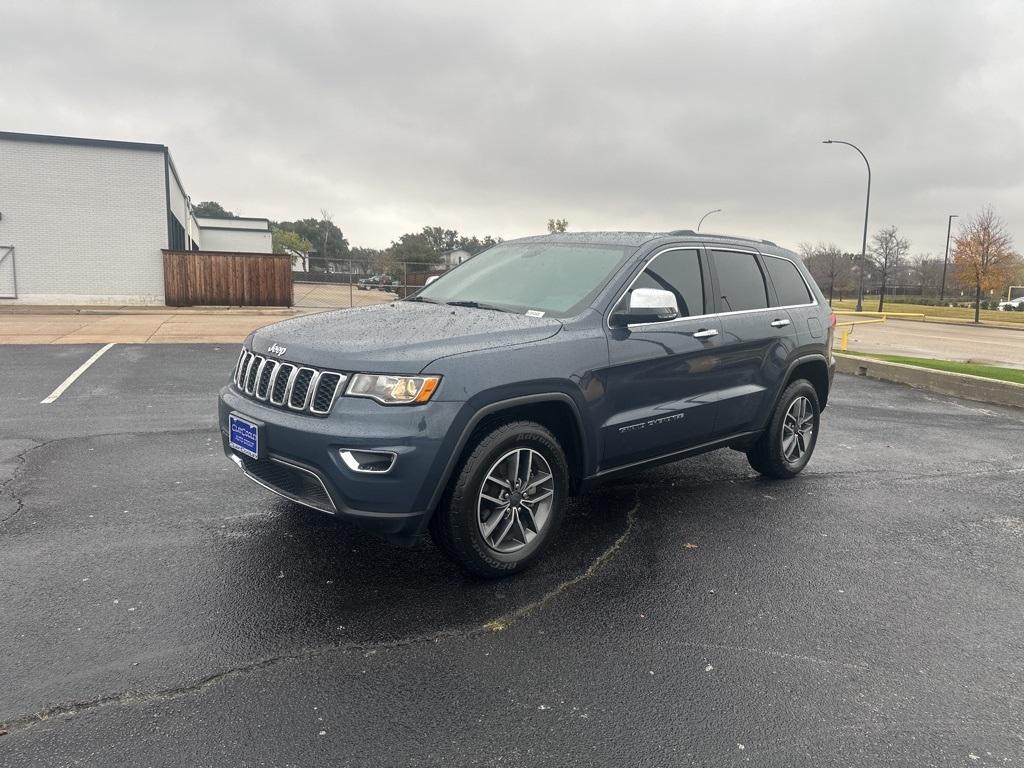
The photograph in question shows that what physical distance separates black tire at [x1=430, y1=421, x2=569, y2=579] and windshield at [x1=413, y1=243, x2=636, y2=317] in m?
0.79

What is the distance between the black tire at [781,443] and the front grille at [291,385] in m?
3.47

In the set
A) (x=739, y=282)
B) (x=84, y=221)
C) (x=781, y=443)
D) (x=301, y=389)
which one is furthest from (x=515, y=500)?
(x=84, y=221)

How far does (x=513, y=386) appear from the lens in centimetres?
362

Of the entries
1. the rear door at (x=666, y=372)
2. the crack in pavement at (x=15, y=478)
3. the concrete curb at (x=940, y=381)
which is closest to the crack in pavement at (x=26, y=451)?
the crack in pavement at (x=15, y=478)

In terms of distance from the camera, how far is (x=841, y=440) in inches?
292

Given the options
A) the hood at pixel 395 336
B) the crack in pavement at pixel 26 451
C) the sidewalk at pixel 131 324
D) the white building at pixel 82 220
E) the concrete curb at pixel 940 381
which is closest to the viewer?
the hood at pixel 395 336

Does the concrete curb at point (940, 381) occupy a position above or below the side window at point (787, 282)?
below

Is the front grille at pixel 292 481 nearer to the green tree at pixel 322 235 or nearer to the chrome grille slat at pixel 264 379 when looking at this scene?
the chrome grille slat at pixel 264 379

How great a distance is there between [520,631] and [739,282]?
123 inches

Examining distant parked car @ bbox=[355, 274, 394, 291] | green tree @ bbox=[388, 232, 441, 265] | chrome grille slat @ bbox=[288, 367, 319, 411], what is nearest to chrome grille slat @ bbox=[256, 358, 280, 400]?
chrome grille slat @ bbox=[288, 367, 319, 411]

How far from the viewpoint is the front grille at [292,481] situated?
11.3 feet

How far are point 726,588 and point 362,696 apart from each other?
2023mm

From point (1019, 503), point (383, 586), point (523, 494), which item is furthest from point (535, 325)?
point (1019, 503)

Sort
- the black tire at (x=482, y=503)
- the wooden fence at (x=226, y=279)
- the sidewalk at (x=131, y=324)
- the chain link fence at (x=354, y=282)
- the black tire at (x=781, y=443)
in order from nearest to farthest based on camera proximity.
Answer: the black tire at (x=482, y=503) < the black tire at (x=781, y=443) < the sidewalk at (x=131, y=324) < the wooden fence at (x=226, y=279) < the chain link fence at (x=354, y=282)
